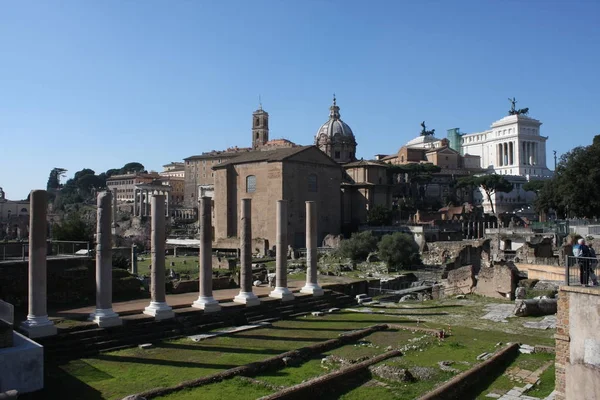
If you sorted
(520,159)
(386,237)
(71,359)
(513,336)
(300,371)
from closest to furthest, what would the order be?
(300,371) → (71,359) → (513,336) → (386,237) → (520,159)

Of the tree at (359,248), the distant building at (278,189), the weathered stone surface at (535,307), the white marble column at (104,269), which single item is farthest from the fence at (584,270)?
the distant building at (278,189)

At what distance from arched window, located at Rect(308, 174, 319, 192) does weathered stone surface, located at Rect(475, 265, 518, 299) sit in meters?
27.1

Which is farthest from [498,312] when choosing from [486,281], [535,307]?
[486,281]

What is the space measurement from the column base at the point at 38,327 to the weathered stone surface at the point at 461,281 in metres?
16.1

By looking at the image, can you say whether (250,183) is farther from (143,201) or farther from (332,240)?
(143,201)

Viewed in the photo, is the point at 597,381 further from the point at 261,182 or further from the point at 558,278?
the point at 261,182

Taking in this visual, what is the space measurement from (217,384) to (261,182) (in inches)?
1488

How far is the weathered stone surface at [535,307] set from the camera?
54.7 ft

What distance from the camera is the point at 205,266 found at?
15922 millimetres

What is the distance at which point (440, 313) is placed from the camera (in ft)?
58.7

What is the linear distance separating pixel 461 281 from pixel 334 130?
48.4m

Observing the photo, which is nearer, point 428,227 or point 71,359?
point 71,359

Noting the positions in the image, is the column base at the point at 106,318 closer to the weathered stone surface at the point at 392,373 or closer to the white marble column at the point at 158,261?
the white marble column at the point at 158,261

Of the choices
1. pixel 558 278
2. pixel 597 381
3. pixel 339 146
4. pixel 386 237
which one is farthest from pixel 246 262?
pixel 339 146
